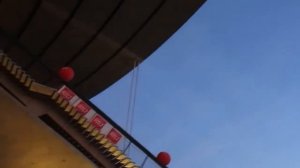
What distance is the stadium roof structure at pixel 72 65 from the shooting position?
12.0 metres

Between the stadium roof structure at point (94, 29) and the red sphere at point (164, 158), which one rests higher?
the stadium roof structure at point (94, 29)

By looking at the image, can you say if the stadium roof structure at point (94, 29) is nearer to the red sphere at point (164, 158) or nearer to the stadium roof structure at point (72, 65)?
the stadium roof structure at point (72, 65)

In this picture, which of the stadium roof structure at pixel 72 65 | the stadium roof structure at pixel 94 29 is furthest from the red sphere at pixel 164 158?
the stadium roof structure at pixel 94 29

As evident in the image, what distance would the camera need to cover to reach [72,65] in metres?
23.7

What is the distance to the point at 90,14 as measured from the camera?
819 inches

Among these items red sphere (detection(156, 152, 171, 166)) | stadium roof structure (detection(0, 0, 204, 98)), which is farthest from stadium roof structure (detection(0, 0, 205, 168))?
red sphere (detection(156, 152, 171, 166))

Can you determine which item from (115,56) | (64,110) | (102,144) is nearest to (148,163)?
(102,144)

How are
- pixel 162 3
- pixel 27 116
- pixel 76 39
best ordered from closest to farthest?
pixel 27 116, pixel 162 3, pixel 76 39

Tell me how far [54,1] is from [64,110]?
914cm

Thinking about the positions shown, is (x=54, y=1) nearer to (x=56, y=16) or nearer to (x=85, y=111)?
(x=56, y=16)

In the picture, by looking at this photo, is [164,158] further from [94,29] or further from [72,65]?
[72,65]

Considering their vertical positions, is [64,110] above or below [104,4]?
below

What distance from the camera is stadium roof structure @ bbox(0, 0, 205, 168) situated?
1200 centimetres

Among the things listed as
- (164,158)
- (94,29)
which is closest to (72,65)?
(94,29)
